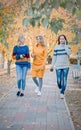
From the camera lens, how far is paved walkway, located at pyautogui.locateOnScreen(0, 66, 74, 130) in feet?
30.1

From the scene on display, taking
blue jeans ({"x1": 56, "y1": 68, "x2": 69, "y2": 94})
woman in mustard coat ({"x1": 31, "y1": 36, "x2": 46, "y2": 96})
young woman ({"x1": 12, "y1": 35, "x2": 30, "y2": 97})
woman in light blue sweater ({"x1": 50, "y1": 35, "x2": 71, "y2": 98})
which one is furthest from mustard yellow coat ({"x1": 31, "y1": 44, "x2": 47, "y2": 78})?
blue jeans ({"x1": 56, "y1": 68, "x2": 69, "y2": 94})

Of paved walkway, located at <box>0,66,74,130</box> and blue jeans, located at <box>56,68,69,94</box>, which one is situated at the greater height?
blue jeans, located at <box>56,68,69,94</box>

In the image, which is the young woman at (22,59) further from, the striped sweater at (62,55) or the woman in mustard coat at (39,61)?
the striped sweater at (62,55)

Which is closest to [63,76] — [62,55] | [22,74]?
[62,55]

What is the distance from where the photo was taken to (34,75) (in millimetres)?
14773

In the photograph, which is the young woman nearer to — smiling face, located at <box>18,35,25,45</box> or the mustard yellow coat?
smiling face, located at <box>18,35,25,45</box>

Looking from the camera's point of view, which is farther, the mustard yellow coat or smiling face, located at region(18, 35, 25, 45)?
the mustard yellow coat

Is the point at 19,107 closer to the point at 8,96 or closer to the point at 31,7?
the point at 8,96

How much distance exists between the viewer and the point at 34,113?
1080 cm

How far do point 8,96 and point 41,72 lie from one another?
1.33m

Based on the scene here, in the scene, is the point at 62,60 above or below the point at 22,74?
above

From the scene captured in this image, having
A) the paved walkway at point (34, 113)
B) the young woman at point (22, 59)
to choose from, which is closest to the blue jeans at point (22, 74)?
the young woman at point (22, 59)

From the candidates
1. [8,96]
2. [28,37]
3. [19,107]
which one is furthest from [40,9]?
[28,37]

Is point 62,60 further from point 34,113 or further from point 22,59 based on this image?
point 34,113
